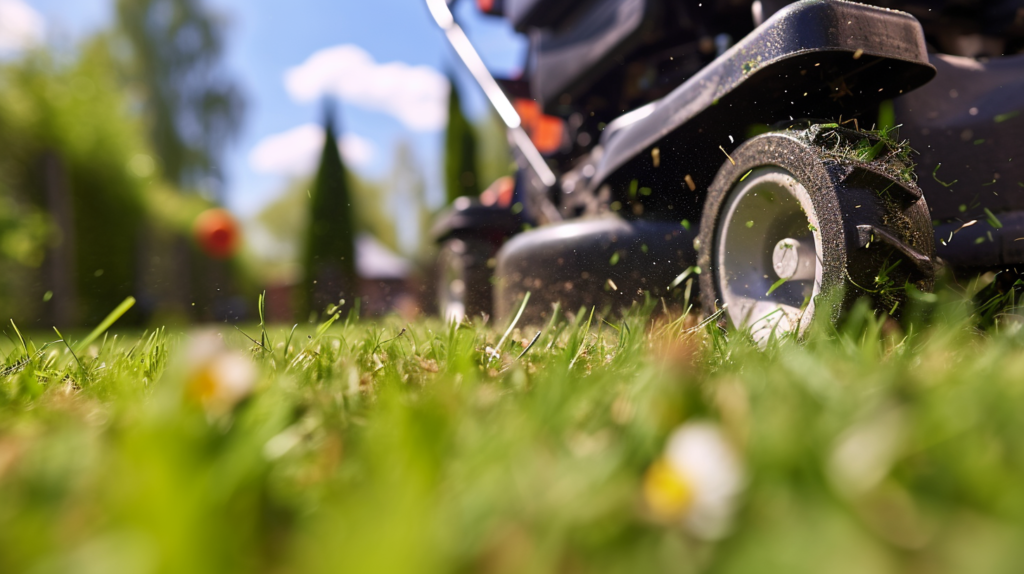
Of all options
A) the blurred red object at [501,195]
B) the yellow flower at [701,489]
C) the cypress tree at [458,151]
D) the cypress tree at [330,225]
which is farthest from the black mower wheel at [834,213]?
the cypress tree at [458,151]

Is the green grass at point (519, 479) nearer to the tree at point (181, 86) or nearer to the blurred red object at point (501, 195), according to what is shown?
the blurred red object at point (501, 195)

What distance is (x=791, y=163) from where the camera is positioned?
4.21 ft

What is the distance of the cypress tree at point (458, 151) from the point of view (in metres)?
19.0

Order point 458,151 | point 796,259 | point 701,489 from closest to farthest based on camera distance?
point 701,489, point 796,259, point 458,151

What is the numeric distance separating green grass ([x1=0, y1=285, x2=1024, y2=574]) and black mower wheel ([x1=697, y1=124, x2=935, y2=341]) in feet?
1.50

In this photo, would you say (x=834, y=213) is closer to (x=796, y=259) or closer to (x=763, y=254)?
(x=796, y=259)

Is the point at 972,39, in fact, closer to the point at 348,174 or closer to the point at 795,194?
the point at 795,194

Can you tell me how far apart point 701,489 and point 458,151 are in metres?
19.4

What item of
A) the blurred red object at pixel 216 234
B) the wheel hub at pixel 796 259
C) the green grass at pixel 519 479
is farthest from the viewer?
the blurred red object at pixel 216 234

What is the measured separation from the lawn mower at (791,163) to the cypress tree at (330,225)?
46.6 ft

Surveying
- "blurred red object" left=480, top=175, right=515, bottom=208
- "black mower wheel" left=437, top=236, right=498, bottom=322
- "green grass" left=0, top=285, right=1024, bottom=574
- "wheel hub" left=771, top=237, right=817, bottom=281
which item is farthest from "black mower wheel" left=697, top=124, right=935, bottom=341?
"blurred red object" left=480, top=175, right=515, bottom=208

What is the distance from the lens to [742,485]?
0.38m

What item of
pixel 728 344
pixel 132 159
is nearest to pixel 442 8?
pixel 728 344

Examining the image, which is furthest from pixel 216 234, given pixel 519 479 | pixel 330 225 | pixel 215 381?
pixel 519 479
